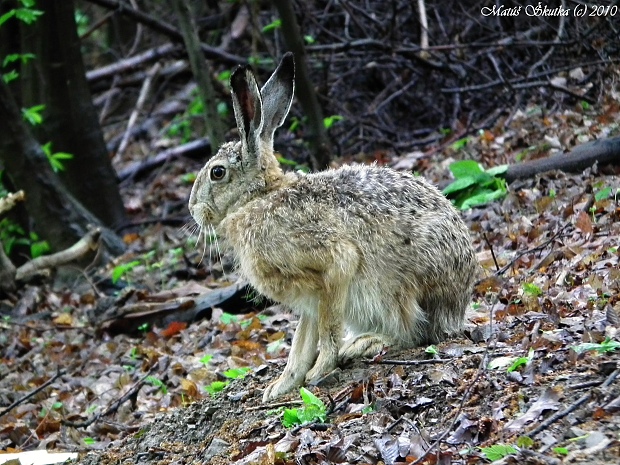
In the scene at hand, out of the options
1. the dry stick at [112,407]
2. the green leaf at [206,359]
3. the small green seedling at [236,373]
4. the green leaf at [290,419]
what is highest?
the green leaf at [290,419]

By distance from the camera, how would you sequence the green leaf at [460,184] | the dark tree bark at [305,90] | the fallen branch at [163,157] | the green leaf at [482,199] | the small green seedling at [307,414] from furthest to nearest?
the fallen branch at [163,157], the dark tree bark at [305,90], the green leaf at [460,184], the green leaf at [482,199], the small green seedling at [307,414]

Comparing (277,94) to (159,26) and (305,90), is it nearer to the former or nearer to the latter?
(305,90)

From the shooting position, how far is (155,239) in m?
12.7

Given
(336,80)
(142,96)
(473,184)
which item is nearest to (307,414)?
(473,184)

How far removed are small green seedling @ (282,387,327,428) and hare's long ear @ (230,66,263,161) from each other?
1.93 metres

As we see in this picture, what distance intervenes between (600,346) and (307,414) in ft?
5.38

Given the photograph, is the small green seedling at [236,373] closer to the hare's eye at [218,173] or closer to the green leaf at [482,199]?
the hare's eye at [218,173]

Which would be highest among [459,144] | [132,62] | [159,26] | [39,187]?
[159,26]

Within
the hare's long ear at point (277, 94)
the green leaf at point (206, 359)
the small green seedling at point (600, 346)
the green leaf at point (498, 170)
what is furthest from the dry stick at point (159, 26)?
the small green seedling at point (600, 346)

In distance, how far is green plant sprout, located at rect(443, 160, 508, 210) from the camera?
30.7 feet

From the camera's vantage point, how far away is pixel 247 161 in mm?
6312

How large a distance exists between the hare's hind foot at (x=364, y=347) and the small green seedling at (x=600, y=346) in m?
1.44

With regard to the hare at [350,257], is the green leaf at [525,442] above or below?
below

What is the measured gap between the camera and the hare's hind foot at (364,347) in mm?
5926
